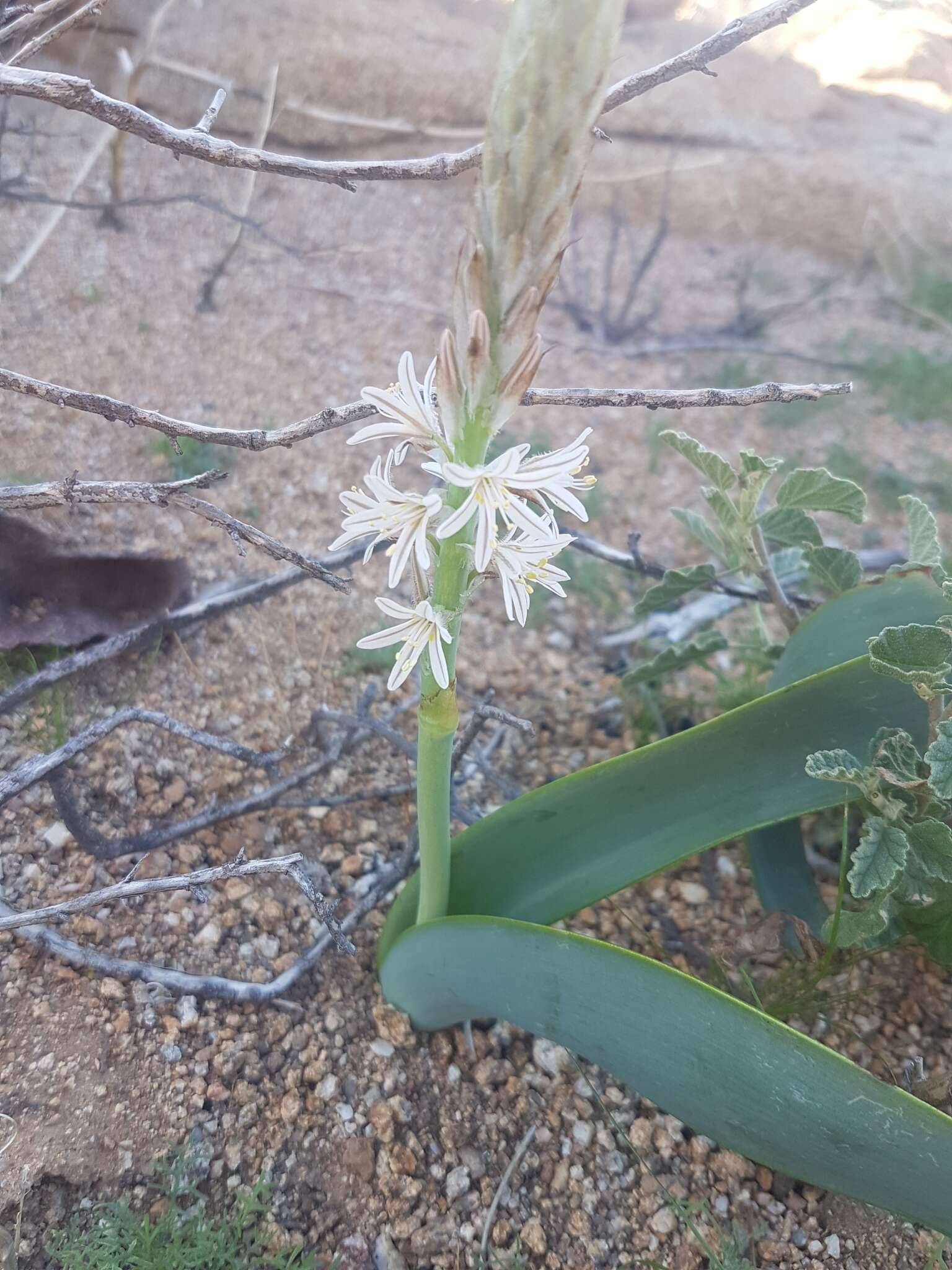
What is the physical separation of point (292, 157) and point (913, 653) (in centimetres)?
103

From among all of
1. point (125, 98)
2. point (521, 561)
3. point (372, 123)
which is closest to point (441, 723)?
point (521, 561)

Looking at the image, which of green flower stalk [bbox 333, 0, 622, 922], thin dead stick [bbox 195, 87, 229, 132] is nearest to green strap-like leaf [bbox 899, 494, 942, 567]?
green flower stalk [bbox 333, 0, 622, 922]

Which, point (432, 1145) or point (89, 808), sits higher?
point (89, 808)

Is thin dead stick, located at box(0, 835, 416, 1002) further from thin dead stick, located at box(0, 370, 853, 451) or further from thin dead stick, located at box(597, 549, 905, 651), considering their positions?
thin dead stick, located at box(597, 549, 905, 651)

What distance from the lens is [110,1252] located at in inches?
40.8

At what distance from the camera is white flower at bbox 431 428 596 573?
2.48 feet

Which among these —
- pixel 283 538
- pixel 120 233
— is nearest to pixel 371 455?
pixel 283 538

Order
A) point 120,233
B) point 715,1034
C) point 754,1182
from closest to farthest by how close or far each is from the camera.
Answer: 1. point 715,1034
2. point 754,1182
3. point 120,233

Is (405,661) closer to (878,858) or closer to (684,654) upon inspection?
(878,858)

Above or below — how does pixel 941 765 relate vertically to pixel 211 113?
below

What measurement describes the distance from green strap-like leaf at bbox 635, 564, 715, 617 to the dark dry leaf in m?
0.99

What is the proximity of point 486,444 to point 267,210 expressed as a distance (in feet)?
11.8

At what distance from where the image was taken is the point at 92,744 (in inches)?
54.8

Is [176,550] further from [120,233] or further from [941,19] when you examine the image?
[941,19]
